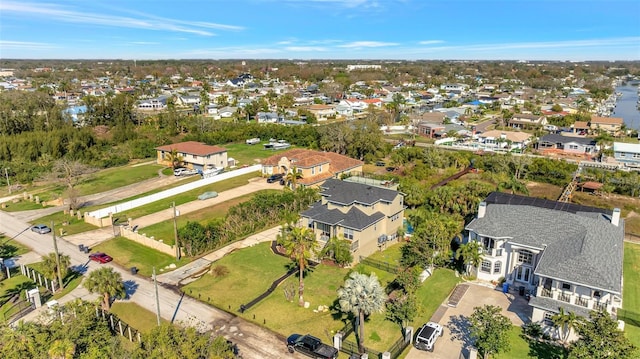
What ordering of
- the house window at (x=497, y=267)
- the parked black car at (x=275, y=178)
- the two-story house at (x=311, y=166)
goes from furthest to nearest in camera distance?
the parked black car at (x=275, y=178) → the two-story house at (x=311, y=166) → the house window at (x=497, y=267)

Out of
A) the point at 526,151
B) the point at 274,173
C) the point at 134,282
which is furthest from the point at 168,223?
the point at 526,151

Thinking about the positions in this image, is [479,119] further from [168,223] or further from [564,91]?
[168,223]

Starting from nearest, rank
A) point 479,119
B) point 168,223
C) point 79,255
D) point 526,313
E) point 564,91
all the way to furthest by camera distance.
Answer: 1. point 526,313
2. point 79,255
3. point 168,223
4. point 479,119
5. point 564,91

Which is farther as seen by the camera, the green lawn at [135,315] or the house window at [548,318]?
the green lawn at [135,315]

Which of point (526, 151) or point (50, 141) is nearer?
point (50, 141)

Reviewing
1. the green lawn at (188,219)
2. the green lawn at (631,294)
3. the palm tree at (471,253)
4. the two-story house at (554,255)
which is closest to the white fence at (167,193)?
the green lawn at (188,219)

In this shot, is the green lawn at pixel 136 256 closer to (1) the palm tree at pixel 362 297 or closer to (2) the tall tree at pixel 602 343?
(1) the palm tree at pixel 362 297
